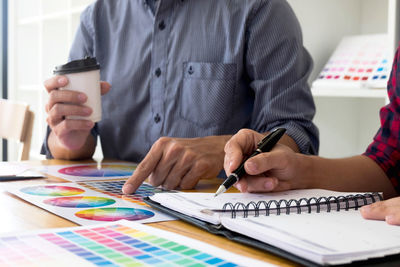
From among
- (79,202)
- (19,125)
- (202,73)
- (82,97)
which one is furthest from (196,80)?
(19,125)

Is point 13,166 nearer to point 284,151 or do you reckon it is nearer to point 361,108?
point 284,151

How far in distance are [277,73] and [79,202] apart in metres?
0.63

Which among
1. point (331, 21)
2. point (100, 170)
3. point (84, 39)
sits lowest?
point (100, 170)

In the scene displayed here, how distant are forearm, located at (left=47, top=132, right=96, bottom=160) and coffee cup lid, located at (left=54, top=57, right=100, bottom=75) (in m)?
0.28

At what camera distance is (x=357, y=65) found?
5.69ft

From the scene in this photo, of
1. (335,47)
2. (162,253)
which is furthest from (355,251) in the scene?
(335,47)

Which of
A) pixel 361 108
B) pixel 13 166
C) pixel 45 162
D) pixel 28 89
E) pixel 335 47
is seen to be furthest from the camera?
pixel 28 89

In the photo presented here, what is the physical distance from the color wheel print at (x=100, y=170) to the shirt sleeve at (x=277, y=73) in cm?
33

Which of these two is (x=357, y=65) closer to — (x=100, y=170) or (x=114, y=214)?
(x=100, y=170)

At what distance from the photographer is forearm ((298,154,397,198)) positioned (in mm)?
854

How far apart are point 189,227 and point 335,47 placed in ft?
4.90

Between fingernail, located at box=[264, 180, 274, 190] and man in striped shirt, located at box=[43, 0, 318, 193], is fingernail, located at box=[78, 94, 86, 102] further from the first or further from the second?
fingernail, located at box=[264, 180, 274, 190]

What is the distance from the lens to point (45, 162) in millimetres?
1223

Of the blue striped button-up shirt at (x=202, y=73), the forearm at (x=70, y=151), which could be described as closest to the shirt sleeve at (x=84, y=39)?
the blue striped button-up shirt at (x=202, y=73)
